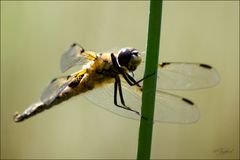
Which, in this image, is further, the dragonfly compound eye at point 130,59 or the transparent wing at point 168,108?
the transparent wing at point 168,108

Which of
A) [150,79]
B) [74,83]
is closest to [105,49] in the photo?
[74,83]

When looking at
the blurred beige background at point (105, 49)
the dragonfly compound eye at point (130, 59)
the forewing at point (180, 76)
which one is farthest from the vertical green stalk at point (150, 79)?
the blurred beige background at point (105, 49)

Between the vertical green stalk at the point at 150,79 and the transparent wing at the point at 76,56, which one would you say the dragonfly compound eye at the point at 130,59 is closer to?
the transparent wing at the point at 76,56

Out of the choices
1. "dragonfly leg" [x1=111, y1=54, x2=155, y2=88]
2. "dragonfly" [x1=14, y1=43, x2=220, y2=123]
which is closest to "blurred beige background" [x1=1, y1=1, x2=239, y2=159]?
"dragonfly" [x1=14, y1=43, x2=220, y2=123]

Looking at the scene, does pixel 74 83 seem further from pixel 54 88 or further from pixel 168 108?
pixel 168 108

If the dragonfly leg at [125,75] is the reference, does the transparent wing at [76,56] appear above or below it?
above

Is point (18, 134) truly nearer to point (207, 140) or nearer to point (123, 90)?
point (207, 140)

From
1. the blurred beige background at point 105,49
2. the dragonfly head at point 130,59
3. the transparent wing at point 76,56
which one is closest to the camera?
the dragonfly head at point 130,59

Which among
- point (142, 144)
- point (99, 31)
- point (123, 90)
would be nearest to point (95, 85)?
point (123, 90)

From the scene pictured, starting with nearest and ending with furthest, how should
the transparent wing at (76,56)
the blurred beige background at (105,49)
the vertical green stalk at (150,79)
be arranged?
the vertical green stalk at (150,79) → the transparent wing at (76,56) → the blurred beige background at (105,49)
